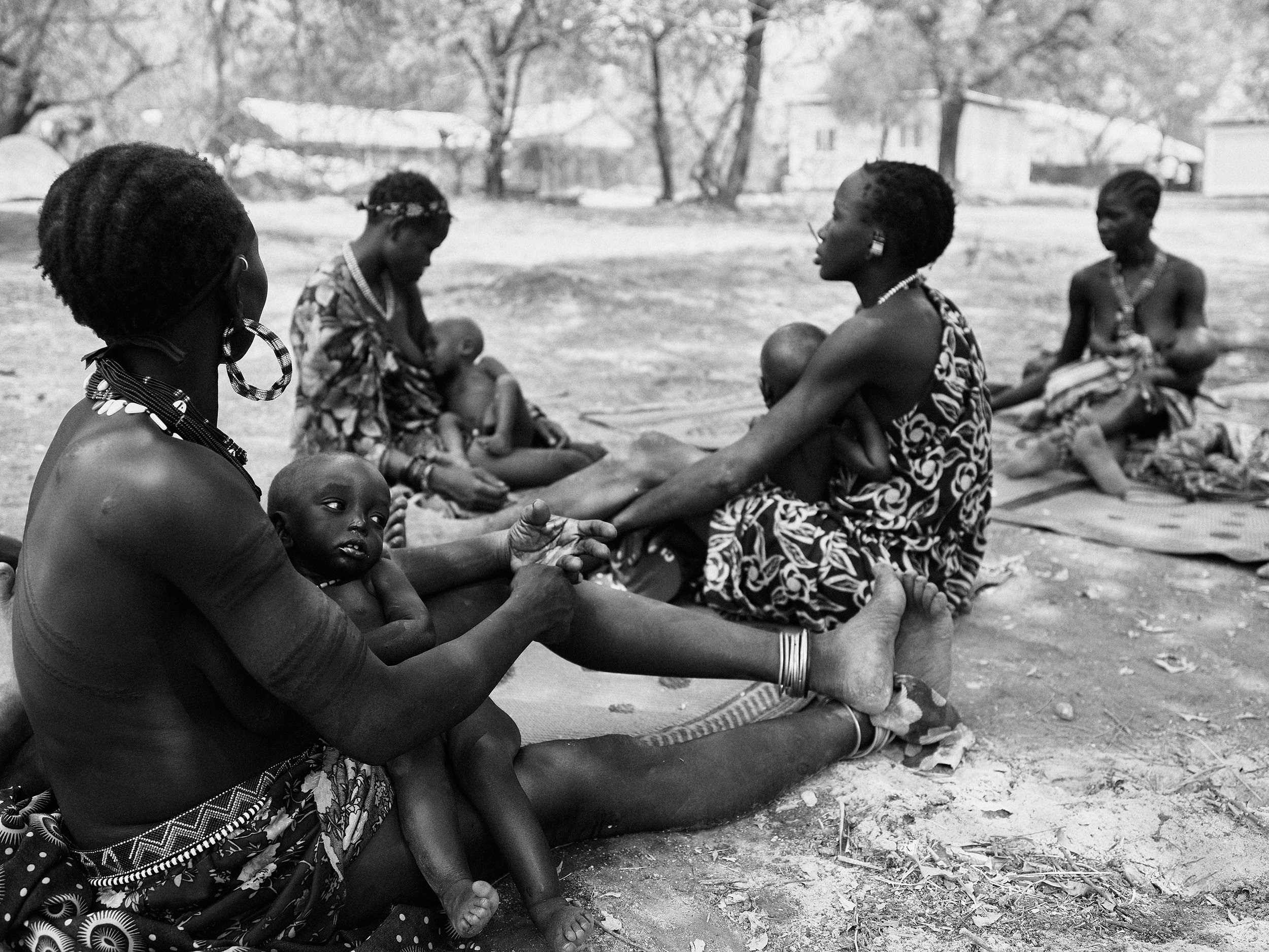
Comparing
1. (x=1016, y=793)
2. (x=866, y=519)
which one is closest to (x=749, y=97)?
(x=866, y=519)

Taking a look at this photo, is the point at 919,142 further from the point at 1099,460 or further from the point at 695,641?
the point at 695,641

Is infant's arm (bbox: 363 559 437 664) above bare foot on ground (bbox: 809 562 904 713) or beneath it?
above

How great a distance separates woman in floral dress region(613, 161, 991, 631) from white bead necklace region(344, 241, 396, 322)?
5.35 feet

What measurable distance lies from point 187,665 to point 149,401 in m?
0.40

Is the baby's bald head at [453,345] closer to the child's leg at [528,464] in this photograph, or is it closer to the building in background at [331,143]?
the child's leg at [528,464]

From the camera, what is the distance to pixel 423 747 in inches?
Answer: 90.5

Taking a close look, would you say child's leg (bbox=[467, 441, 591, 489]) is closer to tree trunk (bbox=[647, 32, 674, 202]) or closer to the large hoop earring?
the large hoop earring

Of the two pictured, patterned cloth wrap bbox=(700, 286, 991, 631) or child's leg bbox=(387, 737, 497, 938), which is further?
patterned cloth wrap bbox=(700, 286, 991, 631)

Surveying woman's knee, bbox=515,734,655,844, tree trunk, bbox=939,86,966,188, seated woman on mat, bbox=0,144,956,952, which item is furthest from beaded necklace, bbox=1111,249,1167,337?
tree trunk, bbox=939,86,966,188

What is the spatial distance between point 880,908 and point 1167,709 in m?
1.35

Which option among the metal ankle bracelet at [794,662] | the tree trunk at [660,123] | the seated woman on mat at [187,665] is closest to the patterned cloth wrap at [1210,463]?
the metal ankle bracelet at [794,662]

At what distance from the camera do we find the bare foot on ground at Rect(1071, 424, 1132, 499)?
5.40m

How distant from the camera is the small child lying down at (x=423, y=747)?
220 centimetres

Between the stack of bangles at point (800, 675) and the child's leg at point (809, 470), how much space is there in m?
0.74
